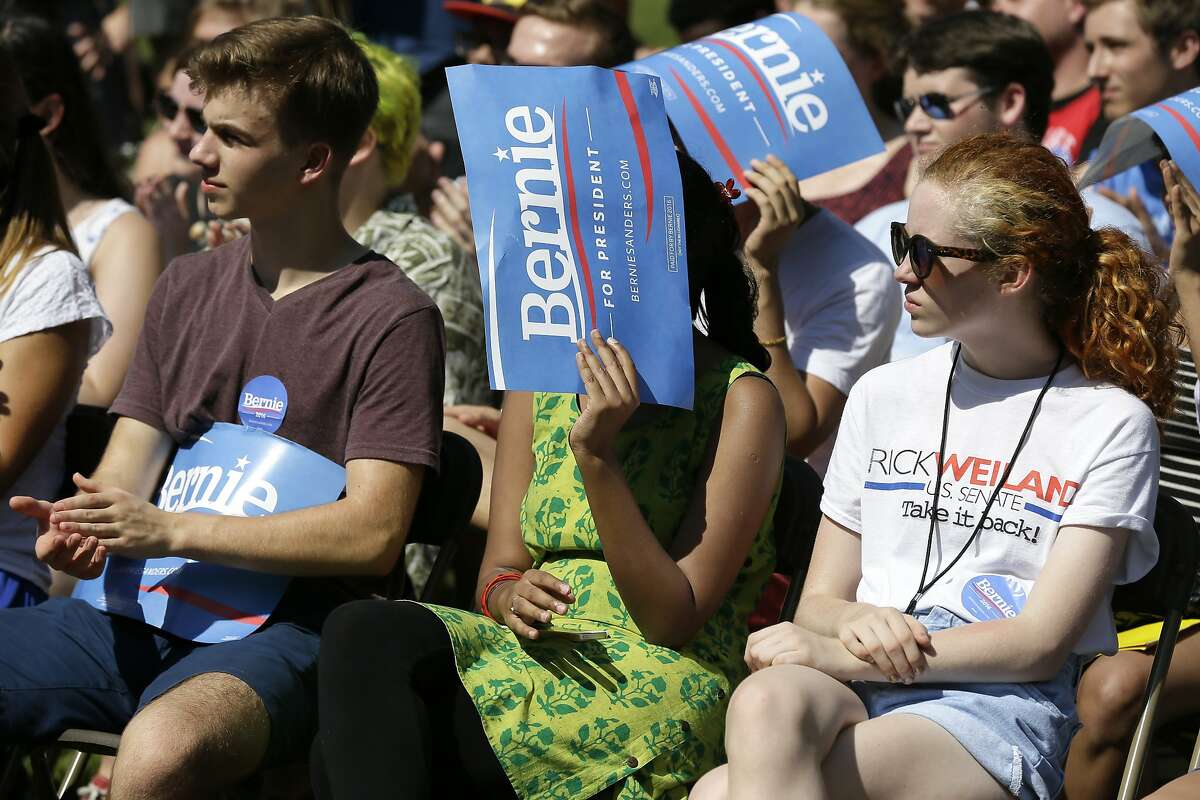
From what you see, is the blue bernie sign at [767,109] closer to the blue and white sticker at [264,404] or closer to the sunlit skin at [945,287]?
the sunlit skin at [945,287]

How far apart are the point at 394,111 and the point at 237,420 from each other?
1.58 metres

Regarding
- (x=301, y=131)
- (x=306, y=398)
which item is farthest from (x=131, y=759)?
(x=301, y=131)

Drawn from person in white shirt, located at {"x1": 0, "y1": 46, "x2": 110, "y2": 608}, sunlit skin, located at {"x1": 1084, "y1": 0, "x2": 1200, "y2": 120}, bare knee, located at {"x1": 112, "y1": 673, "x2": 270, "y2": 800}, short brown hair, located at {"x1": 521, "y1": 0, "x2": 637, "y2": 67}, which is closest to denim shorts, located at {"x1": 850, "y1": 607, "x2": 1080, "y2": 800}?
bare knee, located at {"x1": 112, "y1": 673, "x2": 270, "y2": 800}

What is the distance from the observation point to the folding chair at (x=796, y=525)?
3.20 meters

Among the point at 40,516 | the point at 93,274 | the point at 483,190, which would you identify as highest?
the point at 483,190

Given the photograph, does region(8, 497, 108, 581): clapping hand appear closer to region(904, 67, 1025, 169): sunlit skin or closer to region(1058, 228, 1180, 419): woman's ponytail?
region(1058, 228, 1180, 419): woman's ponytail

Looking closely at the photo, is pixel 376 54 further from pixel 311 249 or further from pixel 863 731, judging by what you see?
pixel 863 731

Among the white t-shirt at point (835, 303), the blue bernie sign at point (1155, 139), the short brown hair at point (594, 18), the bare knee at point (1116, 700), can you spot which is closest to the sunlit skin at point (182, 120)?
the short brown hair at point (594, 18)

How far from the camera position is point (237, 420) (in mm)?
3400

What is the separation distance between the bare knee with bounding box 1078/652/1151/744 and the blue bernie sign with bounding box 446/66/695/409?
3.56 ft

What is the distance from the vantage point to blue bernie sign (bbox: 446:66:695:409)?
2736mm

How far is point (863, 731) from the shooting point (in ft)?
8.23

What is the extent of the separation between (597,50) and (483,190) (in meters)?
2.69

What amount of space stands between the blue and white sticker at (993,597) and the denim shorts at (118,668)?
1328 mm
